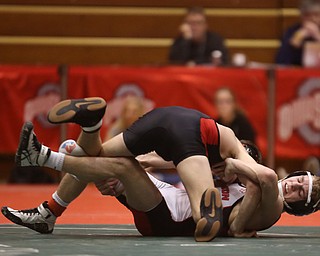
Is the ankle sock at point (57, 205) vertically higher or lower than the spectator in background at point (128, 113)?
higher

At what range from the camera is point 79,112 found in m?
4.83

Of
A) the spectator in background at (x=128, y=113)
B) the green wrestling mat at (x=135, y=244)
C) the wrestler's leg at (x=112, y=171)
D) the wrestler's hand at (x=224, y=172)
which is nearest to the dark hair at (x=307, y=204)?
the green wrestling mat at (x=135, y=244)

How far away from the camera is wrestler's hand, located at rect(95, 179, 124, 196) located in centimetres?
504

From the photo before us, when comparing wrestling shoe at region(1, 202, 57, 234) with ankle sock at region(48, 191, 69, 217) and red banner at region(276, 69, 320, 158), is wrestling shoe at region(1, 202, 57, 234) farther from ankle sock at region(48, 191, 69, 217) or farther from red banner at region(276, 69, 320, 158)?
red banner at region(276, 69, 320, 158)

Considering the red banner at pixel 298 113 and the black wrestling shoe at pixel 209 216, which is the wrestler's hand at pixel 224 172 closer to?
the black wrestling shoe at pixel 209 216

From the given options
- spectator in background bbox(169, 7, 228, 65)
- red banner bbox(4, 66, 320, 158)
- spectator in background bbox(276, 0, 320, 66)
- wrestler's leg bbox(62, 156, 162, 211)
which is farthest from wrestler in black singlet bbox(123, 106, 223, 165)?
spectator in background bbox(276, 0, 320, 66)

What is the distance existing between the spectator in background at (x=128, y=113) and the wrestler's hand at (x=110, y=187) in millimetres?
3638

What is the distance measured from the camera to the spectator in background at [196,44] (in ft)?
31.8

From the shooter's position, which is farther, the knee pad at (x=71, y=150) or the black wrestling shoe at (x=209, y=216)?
the knee pad at (x=71, y=150)

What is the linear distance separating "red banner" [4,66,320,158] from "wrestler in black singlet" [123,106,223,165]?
395cm

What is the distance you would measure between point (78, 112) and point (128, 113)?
3.97m

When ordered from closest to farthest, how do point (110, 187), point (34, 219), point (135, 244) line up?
point (135, 244) → point (110, 187) → point (34, 219)

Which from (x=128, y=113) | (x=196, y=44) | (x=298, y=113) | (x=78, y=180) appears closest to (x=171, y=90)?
(x=128, y=113)

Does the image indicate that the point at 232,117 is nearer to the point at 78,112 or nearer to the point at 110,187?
the point at 110,187
